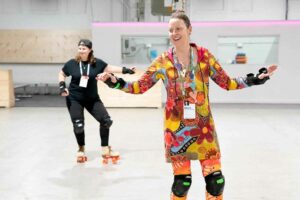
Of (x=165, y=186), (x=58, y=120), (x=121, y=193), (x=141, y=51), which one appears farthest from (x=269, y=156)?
(x=141, y=51)

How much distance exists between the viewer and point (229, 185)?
4.78 meters

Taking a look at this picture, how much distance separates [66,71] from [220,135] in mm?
3458

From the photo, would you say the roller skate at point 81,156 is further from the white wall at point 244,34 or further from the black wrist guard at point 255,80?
the white wall at point 244,34

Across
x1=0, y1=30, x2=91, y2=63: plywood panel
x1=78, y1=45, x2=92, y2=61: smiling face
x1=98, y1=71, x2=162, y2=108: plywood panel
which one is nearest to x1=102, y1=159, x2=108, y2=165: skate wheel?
x1=78, y1=45, x2=92, y2=61: smiling face

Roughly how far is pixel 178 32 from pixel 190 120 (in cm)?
60

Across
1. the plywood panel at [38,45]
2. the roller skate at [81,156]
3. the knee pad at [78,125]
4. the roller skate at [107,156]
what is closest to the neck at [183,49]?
the knee pad at [78,125]

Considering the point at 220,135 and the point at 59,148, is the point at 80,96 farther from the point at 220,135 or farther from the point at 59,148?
the point at 220,135

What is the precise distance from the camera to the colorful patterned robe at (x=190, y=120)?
116 inches

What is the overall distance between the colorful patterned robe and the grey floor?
1.47 metres

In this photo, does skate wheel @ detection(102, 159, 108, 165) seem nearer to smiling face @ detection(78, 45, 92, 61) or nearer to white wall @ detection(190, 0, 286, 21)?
smiling face @ detection(78, 45, 92, 61)

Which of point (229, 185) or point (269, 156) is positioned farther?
point (269, 156)

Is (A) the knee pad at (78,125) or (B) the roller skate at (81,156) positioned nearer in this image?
(A) the knee pad at (78,125)

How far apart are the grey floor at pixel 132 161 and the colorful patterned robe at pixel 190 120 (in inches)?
58.0

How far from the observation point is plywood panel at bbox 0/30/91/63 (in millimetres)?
16219
